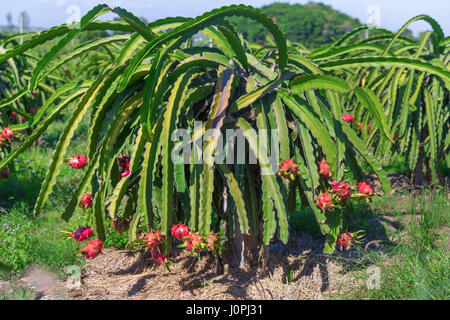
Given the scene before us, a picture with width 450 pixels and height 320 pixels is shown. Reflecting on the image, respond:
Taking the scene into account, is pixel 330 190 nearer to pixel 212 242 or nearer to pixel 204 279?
pixel 212 242

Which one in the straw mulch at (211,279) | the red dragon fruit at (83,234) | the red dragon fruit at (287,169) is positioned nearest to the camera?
the red dragon fruit at (287,169)

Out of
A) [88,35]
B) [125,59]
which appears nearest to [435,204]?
[125,59]

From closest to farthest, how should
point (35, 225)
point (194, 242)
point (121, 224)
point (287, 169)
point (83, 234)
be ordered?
1. point (194, 242)
2. point (287, 169)
3. point (83, 234)
4. point (121, 224)
5. point (35, 225)

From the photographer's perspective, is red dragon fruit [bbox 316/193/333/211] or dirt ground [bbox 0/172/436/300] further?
dirt ground [bbox 0/172/436/300]

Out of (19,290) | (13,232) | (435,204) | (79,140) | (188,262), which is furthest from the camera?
(79,140)

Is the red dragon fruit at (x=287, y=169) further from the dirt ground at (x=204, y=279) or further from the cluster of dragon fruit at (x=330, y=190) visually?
the dirt ground at (x=204, y=279)

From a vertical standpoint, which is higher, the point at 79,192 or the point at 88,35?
the point at 88,35

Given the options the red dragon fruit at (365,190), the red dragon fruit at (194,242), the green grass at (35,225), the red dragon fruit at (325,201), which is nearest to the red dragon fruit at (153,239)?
the red dragon fruit at (194,242)

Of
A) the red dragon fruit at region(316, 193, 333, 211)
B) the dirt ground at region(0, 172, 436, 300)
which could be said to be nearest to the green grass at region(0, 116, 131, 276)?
the dirt ground at region(0, 172, 436, 300)

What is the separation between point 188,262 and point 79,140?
3752 mm

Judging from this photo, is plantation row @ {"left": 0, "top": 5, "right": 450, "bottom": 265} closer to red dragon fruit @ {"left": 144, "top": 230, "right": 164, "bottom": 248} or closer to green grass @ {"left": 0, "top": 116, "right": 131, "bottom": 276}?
red dragon fruit @ {"left": 144, "top": 230, "right": 164, "bottom": 248}

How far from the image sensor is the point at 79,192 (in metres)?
2.18

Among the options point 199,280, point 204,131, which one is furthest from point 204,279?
point 204,131
